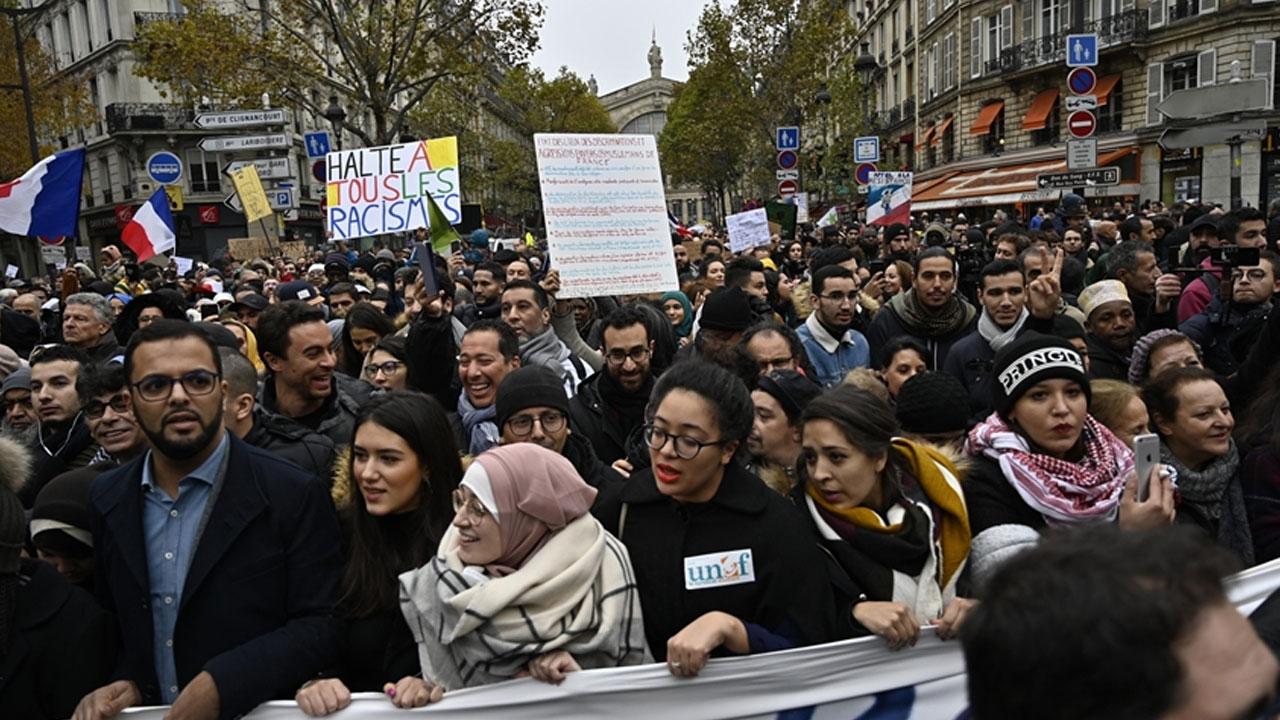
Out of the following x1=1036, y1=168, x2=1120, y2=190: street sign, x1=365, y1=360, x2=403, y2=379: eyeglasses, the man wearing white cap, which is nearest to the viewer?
x1=365, y1=360, x2=403, y2=379: eyeglasses

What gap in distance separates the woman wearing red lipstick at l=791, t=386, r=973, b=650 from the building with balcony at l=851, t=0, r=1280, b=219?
21.8m

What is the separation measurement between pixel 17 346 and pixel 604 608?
8.71 metres

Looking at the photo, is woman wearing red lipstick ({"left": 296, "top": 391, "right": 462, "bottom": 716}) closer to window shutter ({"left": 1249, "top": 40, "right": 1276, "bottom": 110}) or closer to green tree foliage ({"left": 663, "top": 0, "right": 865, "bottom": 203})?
green tree foliage ({"left": 663, "top": 0, "right": 865, "bottom": 203})

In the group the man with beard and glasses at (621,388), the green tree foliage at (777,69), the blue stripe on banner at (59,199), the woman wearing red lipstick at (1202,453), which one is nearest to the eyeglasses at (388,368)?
the man with beard and glasses at (621,388)

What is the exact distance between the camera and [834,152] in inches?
1321

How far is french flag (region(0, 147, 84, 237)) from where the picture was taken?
9031 millimetres

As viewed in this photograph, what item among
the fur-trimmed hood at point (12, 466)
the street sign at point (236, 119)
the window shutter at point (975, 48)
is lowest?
the fur-trimmed hood at point (12, 466)

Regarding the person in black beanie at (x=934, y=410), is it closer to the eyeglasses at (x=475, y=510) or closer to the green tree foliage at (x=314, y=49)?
the eyeglasses at (x=475, y=510)

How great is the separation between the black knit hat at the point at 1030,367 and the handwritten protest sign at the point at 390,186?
204 inches

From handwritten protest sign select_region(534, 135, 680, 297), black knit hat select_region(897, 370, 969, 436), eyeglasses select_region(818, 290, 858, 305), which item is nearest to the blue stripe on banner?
handwritten protest sign select_region(534, 135, 680, 297)

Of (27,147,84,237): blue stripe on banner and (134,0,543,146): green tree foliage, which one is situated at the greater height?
(134,0,543,146): green tree foliage

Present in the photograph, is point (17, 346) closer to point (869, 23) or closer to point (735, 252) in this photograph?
point (735, 252)

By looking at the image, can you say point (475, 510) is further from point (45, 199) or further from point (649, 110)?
point (649, 110)

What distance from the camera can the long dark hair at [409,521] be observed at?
104 inches
